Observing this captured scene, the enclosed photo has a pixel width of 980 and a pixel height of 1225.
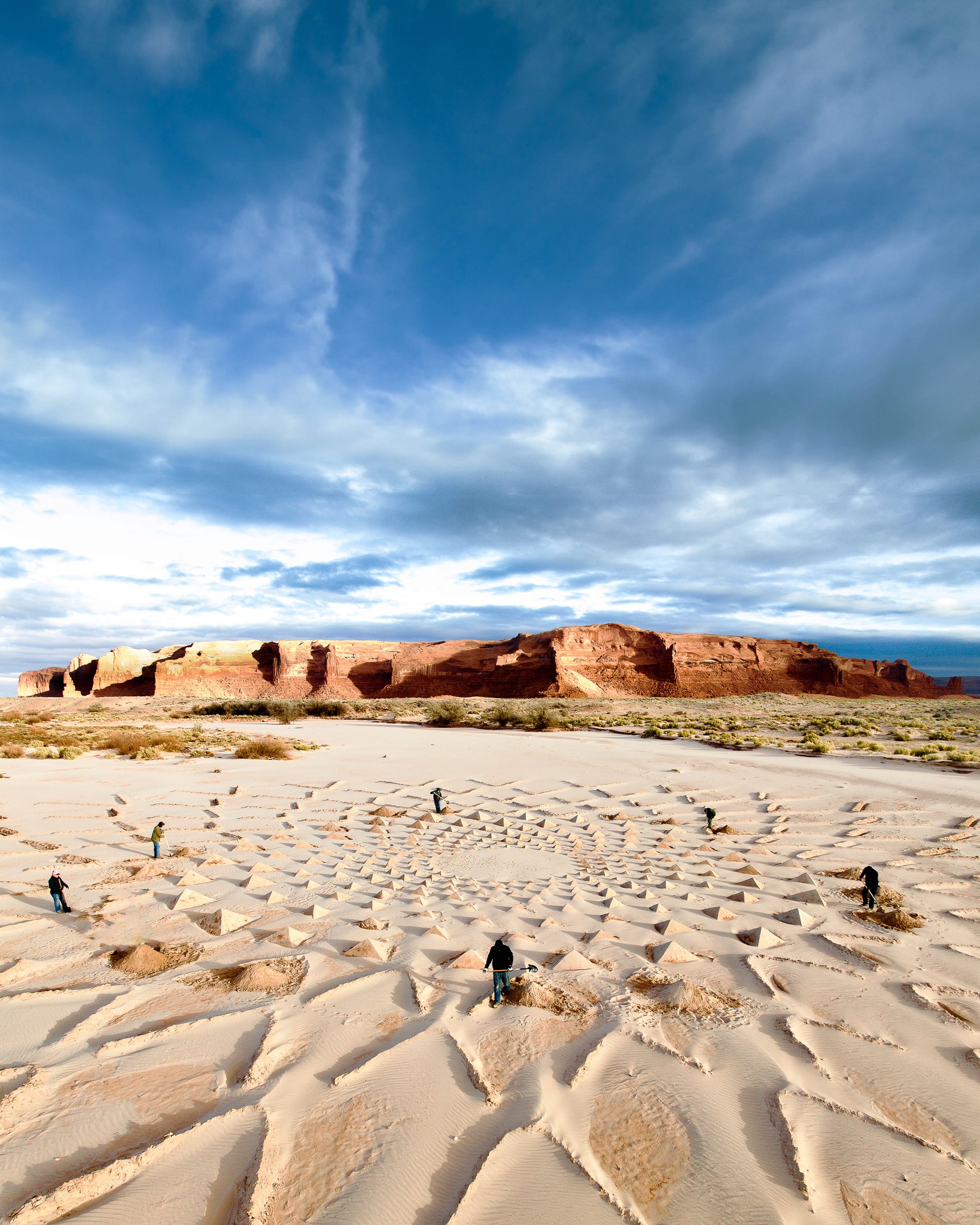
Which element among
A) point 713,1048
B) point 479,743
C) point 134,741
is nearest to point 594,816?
point 713,1048

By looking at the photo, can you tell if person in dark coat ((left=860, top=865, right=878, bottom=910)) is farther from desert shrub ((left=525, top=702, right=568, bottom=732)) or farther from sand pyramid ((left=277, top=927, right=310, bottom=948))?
desert shrub ((left=525, top=702, right=568, bottom=732))

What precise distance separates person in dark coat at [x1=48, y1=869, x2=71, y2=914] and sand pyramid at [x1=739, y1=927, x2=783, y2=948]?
630 cm

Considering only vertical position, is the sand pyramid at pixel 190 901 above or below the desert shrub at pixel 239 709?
below

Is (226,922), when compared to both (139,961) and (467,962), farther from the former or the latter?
(467,962)

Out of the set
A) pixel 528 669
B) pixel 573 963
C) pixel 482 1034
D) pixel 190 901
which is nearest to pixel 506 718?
pixel 190 901

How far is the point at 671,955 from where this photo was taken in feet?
15.9

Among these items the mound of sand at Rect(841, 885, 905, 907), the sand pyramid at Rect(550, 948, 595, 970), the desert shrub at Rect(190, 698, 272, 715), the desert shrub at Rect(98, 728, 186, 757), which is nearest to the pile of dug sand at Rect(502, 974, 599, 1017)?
the sand pyramid at Rect(550, 948, 595, 970)

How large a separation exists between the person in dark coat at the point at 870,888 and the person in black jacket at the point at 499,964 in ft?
12.7

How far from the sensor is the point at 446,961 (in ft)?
15.6

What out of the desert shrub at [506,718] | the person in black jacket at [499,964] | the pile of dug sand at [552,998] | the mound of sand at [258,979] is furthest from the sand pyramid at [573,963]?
the desert shrub at [506,718]

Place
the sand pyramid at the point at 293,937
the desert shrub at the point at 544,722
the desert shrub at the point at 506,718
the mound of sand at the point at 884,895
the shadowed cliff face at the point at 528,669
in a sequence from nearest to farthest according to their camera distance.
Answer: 1. the sand pyramid at the point at 293,937
2. the mound of sand at the point at 884,895
3. the desert shrub at the point at 544,722
4. the desert shrub at the point at 506,718
5. the shadowed cliff face at the point at 528,669

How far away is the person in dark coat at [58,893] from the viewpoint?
530cm

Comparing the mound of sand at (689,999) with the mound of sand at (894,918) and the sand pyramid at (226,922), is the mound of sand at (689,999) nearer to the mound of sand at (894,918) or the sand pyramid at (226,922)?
the mound of sand at (894,918)

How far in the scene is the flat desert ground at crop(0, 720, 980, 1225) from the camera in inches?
100
